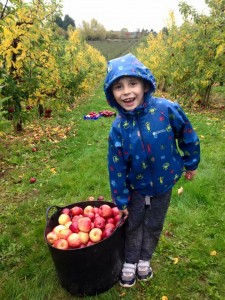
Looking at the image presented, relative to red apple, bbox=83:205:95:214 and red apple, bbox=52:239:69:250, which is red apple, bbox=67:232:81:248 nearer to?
red apple, bbox=52:239:69:250

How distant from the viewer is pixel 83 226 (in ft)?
8.36

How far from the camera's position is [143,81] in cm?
221

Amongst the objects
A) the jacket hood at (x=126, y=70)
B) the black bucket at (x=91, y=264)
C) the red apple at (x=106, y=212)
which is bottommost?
the black bucket at (x=91, y=264)

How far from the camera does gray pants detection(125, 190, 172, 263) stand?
8.29ft

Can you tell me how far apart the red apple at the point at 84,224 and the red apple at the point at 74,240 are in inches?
3.4

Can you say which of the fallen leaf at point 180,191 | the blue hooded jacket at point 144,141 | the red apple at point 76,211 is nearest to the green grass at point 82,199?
the fallen leaf at point 180,191

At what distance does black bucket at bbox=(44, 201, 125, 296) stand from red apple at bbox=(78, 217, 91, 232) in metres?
0.23

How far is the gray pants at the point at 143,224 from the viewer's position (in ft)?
8.29

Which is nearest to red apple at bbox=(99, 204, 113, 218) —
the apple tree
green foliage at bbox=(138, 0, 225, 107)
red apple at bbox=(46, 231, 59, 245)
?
red apple at bbox=(46, 231, 59, 245)

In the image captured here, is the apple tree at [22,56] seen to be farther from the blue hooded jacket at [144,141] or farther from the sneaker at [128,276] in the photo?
the sneaker at [128,276]

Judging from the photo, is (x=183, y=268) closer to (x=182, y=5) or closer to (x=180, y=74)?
(x=180, y=74)

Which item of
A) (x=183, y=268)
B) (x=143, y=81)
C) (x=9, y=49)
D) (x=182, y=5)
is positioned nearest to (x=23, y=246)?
(x=183, y=268)

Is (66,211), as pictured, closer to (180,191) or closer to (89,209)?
(89,209)

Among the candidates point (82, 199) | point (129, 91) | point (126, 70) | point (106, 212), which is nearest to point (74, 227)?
point (106, 212)
